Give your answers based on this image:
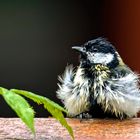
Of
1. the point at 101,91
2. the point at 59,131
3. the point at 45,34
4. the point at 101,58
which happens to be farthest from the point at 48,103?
the point at 45,34

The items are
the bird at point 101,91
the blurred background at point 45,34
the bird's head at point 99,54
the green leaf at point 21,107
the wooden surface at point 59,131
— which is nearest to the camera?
the green leaf at point 21,107

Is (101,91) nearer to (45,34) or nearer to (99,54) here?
(99,54)

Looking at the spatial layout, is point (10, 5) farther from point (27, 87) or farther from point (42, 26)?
point (27, 87)

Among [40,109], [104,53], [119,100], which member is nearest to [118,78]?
[119,100]

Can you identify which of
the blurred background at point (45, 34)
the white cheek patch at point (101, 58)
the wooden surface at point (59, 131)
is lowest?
the wooden surface at point (59, 131)

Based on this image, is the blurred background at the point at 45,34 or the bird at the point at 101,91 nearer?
the bird at the point at 101,91

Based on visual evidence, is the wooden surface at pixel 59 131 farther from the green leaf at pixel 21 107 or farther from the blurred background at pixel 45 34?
the blurred background at pixel 45 34

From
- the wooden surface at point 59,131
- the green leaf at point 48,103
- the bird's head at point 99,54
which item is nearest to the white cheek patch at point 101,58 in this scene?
the bird's head at point 99,54
